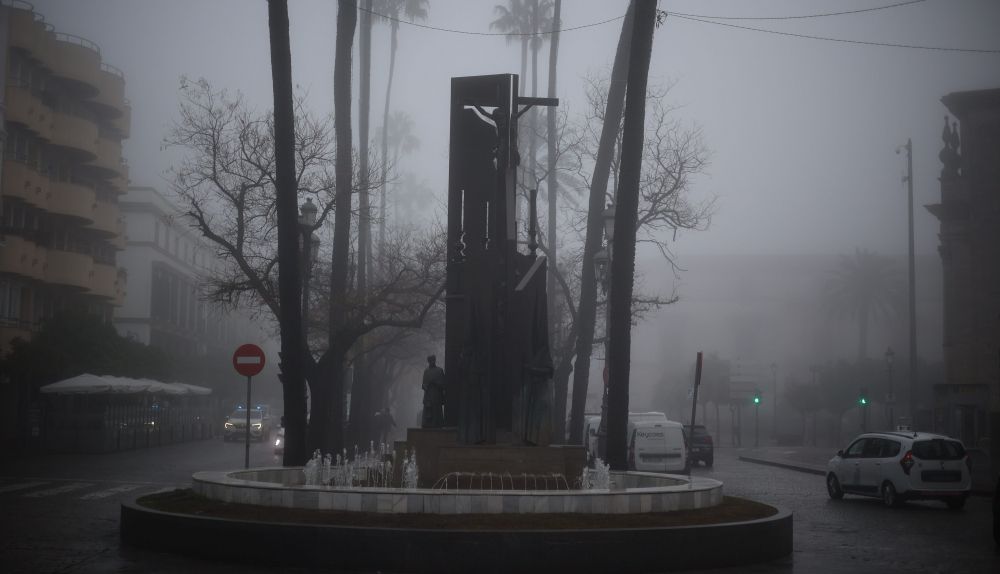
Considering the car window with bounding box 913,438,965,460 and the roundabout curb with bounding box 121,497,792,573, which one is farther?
the car window with bounding box 913,438,965,460

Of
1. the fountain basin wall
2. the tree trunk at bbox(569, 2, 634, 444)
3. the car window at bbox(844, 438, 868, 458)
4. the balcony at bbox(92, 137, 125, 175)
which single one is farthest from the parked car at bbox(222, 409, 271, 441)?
the fountain basin wall

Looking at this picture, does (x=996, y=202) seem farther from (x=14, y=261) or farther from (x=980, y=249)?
(x=14, y=261)

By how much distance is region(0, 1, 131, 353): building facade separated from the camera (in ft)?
163

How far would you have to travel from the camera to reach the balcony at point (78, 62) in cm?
5388

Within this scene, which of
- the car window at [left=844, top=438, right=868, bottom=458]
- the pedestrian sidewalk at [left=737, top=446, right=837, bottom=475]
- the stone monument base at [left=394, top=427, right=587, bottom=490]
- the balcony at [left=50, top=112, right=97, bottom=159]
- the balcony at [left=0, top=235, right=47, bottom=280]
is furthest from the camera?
the balcony at [left=50, top=112, right=97, bottom=159]

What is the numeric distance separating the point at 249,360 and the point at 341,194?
9.74m

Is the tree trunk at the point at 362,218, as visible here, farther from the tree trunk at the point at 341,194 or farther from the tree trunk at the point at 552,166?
the tree trunk at the point at 552,166

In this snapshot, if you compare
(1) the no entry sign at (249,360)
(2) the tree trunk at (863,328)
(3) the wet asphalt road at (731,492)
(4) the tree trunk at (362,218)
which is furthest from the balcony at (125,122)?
(2) the tree trunk at (863,328)

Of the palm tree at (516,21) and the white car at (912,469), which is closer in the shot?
the white car at (912,469)

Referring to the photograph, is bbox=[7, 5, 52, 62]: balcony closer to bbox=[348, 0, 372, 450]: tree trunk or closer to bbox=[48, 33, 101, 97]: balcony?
bbox=[48, 33, 101, 97]: balcony

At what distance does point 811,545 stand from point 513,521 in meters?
5.03

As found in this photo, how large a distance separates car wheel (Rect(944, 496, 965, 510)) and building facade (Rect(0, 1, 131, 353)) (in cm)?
3905

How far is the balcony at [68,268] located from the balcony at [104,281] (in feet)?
4.11

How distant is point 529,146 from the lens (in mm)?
57438
